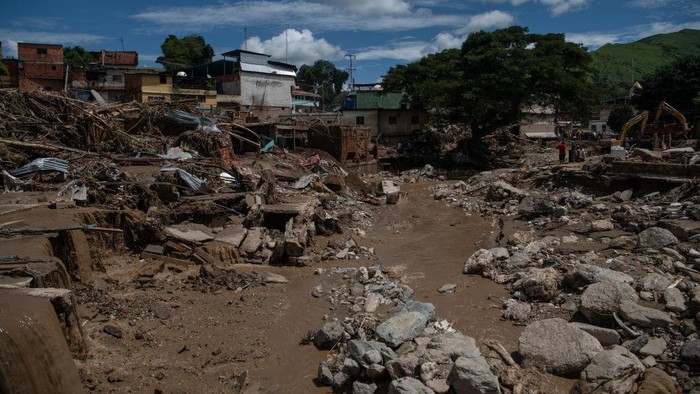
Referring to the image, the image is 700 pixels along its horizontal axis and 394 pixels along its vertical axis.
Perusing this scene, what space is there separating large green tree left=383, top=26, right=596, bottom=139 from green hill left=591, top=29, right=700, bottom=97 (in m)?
50.6

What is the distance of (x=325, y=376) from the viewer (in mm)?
5844

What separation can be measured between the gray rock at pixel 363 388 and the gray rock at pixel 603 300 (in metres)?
3.54

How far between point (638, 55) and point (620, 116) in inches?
2729

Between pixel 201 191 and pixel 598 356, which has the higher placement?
pixel 201 191

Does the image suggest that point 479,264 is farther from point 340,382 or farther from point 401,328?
point 340,382

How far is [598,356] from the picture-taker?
18.2ft

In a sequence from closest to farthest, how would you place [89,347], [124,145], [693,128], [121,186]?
[89,347] → [121,186] → [124,145] → [693,128]

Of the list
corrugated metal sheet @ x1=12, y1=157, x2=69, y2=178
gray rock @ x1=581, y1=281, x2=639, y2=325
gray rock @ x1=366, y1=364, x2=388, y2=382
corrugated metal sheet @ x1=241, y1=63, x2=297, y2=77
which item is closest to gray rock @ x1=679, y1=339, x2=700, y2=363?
gray rock @ x1=581, y1=281, x2=639, y2=325

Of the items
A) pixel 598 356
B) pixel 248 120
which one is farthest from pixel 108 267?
pixel 248 120

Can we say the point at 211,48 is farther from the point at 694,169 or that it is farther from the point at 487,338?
the point at 487,338

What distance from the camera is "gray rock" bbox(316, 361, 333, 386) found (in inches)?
229

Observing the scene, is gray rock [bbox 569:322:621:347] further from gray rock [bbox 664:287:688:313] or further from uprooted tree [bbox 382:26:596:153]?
uprooted tree [bbox 382:26:596:153]

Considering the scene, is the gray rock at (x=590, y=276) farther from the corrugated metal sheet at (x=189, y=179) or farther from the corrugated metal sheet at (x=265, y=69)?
the corrugated metal sheet at (x=265, y=69)

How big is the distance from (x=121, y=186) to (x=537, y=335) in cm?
971
